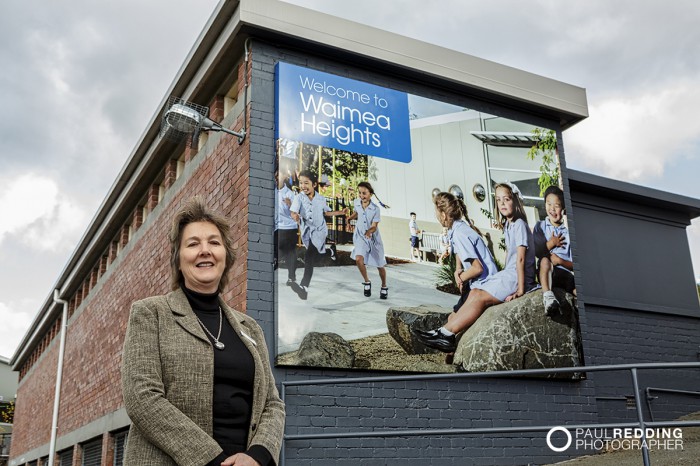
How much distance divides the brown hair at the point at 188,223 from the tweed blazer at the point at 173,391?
0.11 meters

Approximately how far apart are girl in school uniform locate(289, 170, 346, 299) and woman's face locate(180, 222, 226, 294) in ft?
14.5

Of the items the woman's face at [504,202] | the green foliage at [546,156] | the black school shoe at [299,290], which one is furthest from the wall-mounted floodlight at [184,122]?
the green foliage at [546,156]

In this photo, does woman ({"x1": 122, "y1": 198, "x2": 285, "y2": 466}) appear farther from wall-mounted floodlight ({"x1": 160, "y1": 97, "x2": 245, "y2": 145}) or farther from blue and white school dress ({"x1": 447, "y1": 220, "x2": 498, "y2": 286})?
blue and white school dress ({"x1": 447, "y1": 220, "x2": 498, "y2": 286})

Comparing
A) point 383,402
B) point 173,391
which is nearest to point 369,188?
point 383,402

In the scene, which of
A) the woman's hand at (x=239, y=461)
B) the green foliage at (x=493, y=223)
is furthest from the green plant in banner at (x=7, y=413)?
the woman's hand at (x=239, y=461)

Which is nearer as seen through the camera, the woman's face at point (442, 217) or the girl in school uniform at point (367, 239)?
the girl in school uniform at point (367, 239)

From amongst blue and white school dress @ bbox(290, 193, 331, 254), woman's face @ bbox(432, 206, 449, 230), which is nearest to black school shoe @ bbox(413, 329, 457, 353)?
woman's face @ bbox(432, 206, 449, 230)

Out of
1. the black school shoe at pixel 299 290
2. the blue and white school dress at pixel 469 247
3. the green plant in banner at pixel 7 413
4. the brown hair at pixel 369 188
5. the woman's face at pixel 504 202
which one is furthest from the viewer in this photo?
the green plant in banner at pixel 7 413

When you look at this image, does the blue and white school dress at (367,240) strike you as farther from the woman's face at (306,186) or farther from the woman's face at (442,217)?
the woman's face at (442,217)

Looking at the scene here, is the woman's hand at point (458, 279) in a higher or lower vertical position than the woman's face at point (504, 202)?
lower

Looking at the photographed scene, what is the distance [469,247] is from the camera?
7965mm

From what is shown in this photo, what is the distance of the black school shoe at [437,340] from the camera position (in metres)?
7.34

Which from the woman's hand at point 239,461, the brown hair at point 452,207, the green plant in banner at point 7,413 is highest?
the green plant in banner at point 7,413

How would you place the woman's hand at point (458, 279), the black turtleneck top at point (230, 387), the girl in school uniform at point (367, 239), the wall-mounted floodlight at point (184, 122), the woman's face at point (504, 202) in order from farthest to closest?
the woman's face at point (504, 202) → the woman's hand at point (458, 279) → the girl in school uniform at point (367, 239) → the wall-mounted floodlight at point (184, 122) → the black turtleneck top at point (230, 387)
